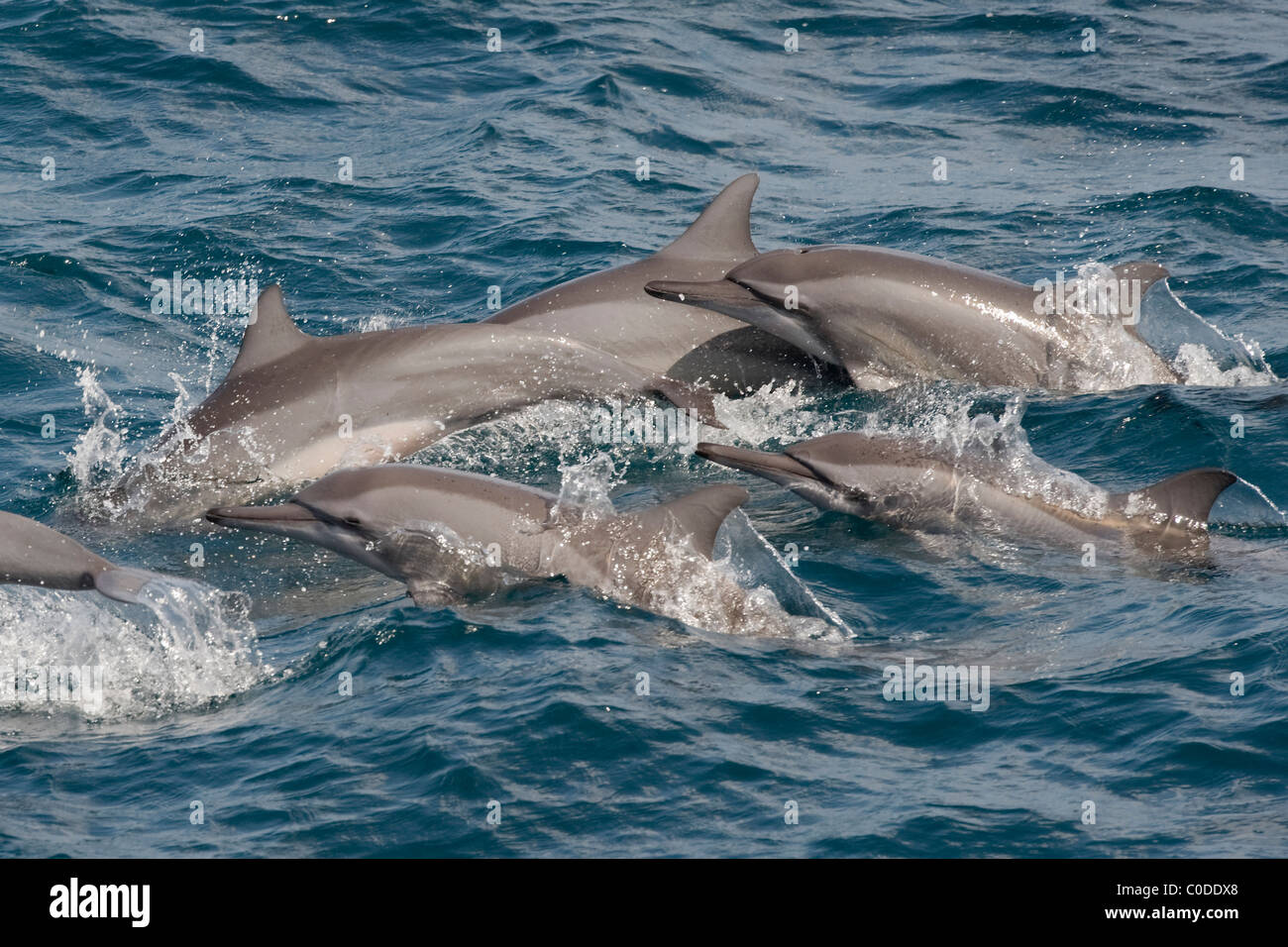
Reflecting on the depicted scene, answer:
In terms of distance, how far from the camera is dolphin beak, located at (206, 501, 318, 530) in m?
8.67

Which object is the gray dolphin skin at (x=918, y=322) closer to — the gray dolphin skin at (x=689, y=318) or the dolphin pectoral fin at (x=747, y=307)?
the dolphin pectoral fin at (x=747, y=307)

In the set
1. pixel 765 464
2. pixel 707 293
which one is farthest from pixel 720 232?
pixel 765 464

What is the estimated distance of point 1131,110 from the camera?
744 inches

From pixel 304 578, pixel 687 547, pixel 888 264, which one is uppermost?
pixel 888 264

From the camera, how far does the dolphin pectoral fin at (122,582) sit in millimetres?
8039

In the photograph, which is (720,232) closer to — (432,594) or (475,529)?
(475,529)

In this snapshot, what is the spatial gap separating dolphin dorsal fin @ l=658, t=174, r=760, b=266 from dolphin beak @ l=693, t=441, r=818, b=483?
2.64m

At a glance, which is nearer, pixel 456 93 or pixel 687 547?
pixel 687 547

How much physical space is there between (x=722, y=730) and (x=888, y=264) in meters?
5.27

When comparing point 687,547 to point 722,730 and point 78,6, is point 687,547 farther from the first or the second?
point 78,6

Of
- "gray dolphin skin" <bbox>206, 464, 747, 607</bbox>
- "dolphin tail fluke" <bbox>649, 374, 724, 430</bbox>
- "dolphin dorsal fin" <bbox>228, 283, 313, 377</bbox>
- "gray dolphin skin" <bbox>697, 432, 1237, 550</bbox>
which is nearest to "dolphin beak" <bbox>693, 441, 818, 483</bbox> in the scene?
"gray dolphin skin" <bbox>697, 432, 1237, 550</bbox>

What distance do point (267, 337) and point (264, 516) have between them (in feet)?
8.02

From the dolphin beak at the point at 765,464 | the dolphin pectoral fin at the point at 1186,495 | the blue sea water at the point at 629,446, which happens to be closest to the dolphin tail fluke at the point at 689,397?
the blue sea water at the point at 629,446
